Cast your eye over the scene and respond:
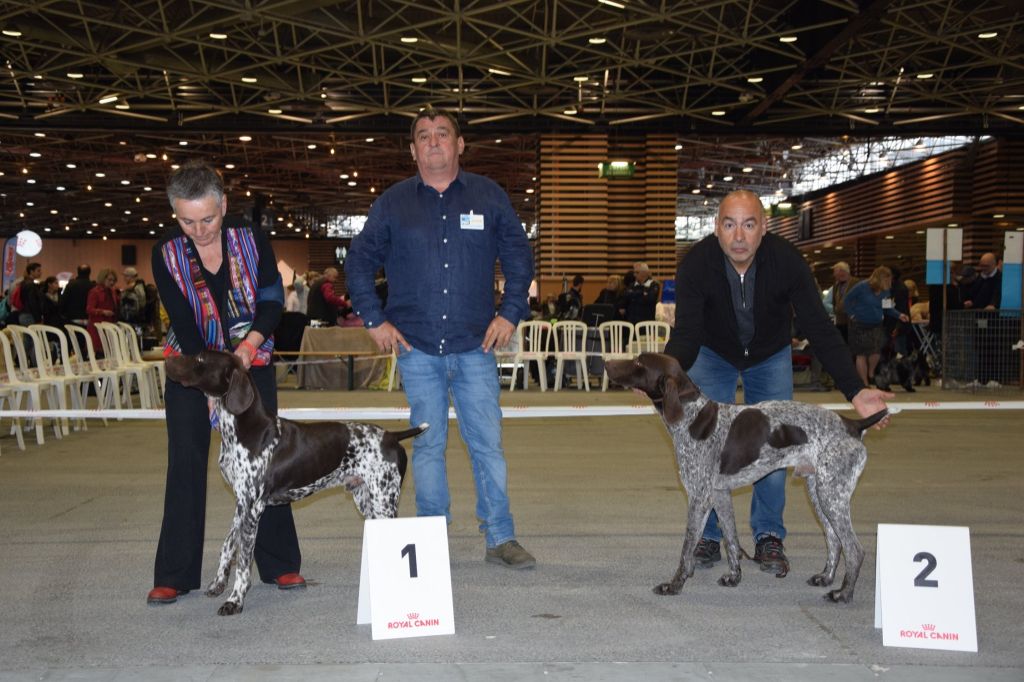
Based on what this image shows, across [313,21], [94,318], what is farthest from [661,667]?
[313,21]

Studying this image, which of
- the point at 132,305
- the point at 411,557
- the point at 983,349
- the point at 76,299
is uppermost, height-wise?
the point at 76,299

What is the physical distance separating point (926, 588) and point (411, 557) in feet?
5.26

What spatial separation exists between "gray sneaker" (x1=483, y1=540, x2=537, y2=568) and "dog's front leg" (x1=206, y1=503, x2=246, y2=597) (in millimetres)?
1118

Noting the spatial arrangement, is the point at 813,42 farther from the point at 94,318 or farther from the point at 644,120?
the point at 94,318

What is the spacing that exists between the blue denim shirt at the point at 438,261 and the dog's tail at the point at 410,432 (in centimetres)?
36

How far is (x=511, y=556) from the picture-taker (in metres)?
4.18

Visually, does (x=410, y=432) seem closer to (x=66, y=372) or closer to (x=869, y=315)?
(x=66, y=372)

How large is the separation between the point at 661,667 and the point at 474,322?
1688mm

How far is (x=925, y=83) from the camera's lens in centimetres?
2106

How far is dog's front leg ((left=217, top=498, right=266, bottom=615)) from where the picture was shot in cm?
344

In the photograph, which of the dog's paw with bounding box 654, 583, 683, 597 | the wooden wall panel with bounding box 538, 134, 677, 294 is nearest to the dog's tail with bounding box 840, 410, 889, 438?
the dog's paw with bounding box 654, 583, 683, 597

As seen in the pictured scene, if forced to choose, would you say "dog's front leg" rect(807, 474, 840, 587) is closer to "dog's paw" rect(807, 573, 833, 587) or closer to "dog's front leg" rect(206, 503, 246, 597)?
"dog's paw" rect(807, 573, 833, 587)

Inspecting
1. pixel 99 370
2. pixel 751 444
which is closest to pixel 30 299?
pixel 99 370

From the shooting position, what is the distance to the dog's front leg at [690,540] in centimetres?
364
